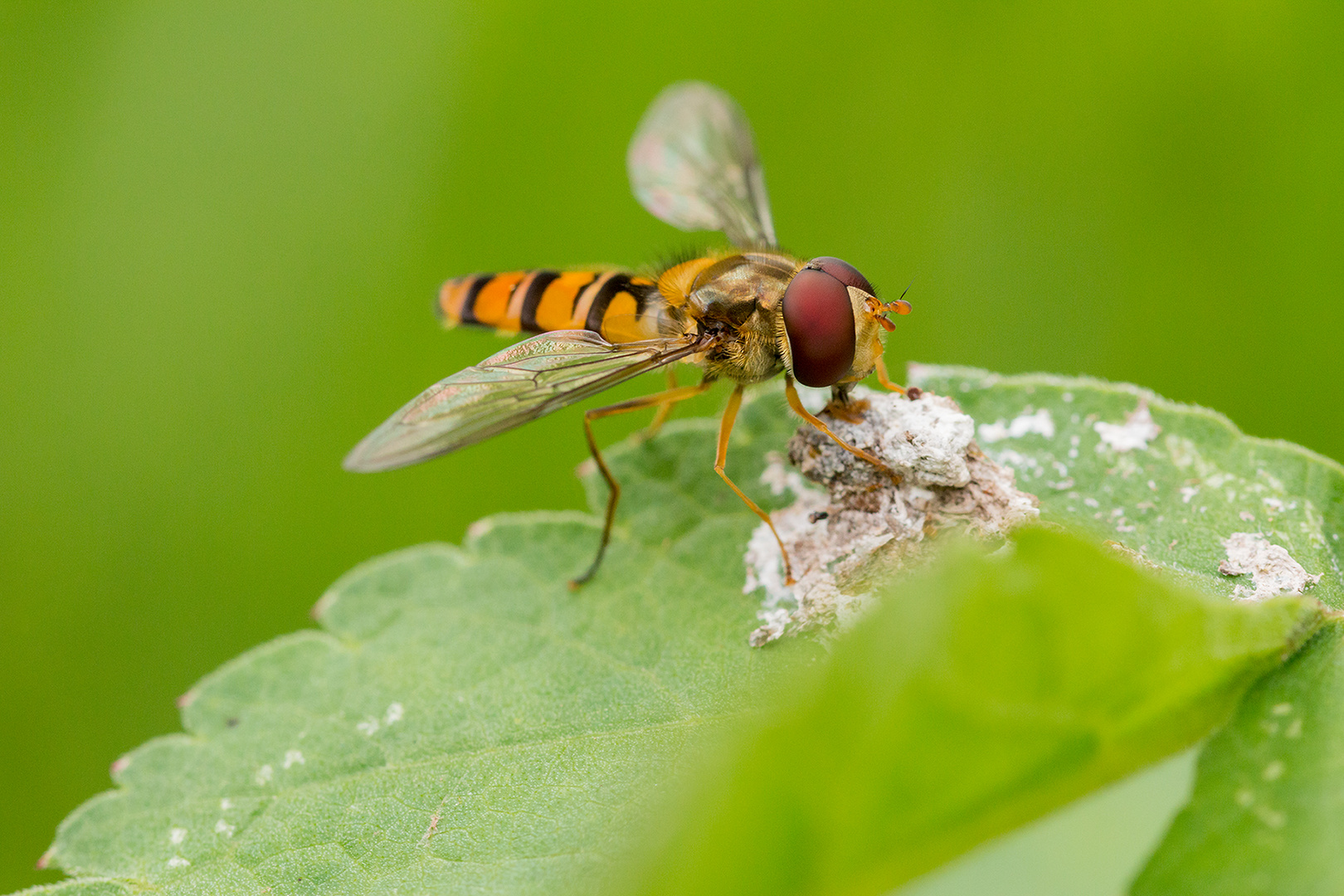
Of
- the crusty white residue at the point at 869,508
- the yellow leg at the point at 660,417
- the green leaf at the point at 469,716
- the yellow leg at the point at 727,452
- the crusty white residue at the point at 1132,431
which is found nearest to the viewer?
the green leaf at the point at 469,716

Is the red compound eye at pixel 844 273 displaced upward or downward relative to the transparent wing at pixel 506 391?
upward

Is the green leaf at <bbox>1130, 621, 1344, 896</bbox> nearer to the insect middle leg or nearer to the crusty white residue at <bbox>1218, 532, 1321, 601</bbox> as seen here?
the crusty white residue at <bbox>1218, 532, 1321, 601</bbox>

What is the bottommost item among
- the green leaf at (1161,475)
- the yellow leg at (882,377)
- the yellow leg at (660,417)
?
the green leaf at (1161,475)

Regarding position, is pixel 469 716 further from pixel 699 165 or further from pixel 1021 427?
pixel 699 165

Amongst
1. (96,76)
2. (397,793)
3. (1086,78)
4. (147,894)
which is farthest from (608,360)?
(96,76)

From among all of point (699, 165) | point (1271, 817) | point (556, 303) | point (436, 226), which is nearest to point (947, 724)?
point (1271, 817)

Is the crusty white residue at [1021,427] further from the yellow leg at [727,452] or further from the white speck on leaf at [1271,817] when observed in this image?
the white speck on leaf at [1271,817]

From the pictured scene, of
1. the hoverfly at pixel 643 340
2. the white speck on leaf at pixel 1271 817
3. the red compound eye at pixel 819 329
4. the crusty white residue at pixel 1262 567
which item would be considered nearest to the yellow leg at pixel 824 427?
the hoverfly at pixel 643 340
